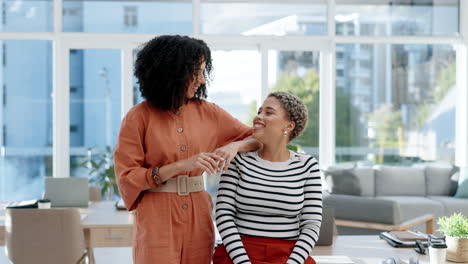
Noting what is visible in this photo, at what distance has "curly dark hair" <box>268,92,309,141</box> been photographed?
257 centimetres

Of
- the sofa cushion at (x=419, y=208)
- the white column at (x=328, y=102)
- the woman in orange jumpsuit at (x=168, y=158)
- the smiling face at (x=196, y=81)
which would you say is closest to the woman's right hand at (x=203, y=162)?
the woman in orange jumpsuit at (x=168, y=158)

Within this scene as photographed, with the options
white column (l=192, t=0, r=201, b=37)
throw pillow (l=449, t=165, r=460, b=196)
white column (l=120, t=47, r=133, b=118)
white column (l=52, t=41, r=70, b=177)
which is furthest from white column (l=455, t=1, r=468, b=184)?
white column (l=52, t=41, r=70, b=177)

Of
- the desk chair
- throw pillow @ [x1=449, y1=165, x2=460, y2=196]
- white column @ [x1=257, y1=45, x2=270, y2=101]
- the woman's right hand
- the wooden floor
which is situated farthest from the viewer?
white column @ [x1=257, y1=45, x2=270, y2=101]

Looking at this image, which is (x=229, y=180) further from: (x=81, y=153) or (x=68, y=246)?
(x=81, y=153)

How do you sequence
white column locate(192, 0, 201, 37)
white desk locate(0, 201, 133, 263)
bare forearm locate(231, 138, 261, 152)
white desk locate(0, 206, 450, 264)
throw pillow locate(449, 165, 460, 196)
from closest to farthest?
bare forearm locate(231, 138, 261, 152) → white desk locate(0, 206, 450, 264) → white desk locate(0, 201, 133, 263) → throw pillow locate(449, 165, 460, 196) → white column locate(192, 0, 201, 37)

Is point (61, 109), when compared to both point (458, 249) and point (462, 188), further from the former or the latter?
point (458, 249)

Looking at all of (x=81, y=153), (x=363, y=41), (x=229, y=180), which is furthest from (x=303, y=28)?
(x=229, y=180)

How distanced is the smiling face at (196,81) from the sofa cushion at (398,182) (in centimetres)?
599

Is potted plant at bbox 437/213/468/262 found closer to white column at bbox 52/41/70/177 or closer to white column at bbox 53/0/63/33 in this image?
white column at bbox 52/41/70/177

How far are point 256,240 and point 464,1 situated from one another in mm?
7173

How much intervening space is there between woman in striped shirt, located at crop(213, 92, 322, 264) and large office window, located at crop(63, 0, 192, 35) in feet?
19.1

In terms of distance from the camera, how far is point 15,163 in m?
8.07

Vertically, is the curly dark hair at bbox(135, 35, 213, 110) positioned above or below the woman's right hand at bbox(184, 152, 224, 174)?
above

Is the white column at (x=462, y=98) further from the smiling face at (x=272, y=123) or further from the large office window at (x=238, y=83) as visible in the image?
the smiling face at (x=272, y=123)
